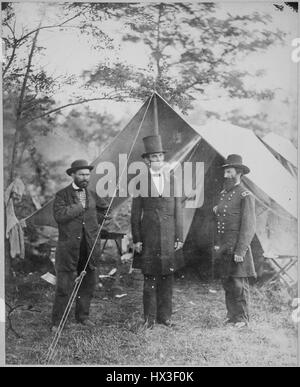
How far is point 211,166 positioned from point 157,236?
0.78 meters

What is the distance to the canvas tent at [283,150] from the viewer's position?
13.5 ft

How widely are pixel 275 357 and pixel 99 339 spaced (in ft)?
5.06

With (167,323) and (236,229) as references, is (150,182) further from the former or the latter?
(167,323)

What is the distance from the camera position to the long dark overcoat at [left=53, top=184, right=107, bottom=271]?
4.03 metres

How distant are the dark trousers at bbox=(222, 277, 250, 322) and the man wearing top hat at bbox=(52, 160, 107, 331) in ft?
3.93

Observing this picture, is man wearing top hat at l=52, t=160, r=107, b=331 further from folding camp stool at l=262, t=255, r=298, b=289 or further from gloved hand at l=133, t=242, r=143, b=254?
folding camp stool at l=262, t=255, r=298, b=289

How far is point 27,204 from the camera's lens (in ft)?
13.7

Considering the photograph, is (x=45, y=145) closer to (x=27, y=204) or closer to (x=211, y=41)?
(x=27, y=204)

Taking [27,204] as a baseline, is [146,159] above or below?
above

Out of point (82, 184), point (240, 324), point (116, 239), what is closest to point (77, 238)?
point (116, 239)

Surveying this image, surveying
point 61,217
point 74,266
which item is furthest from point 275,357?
point 61,217

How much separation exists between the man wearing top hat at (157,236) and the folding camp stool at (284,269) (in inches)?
33.4

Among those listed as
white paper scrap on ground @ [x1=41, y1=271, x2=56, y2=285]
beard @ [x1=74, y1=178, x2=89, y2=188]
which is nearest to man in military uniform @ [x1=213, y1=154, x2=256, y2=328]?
beard @ [x1=74, y1=178, x2=89, y2=188]
